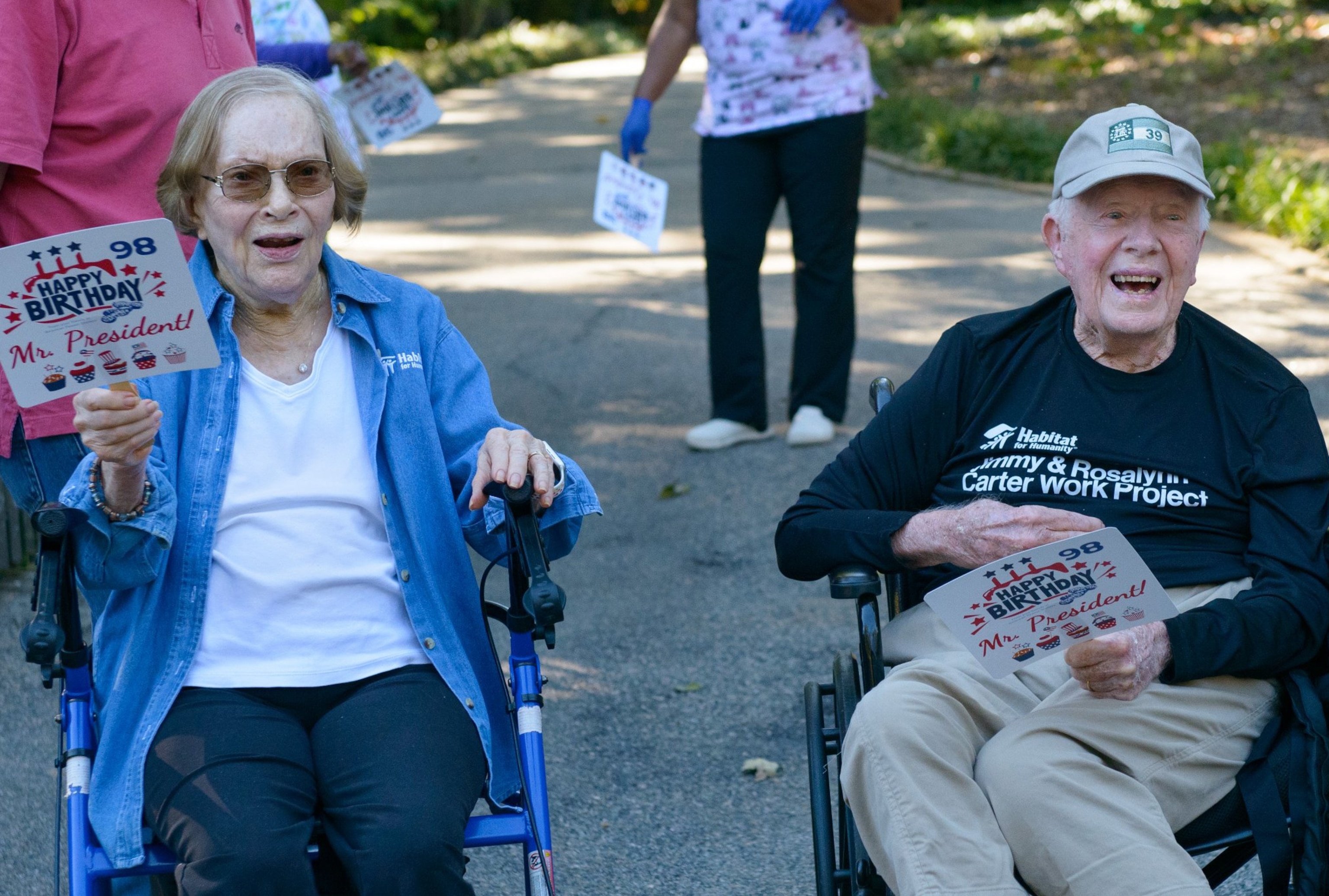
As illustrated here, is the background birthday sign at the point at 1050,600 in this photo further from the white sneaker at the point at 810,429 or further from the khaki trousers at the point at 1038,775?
the white sneaker at the point at 810,429

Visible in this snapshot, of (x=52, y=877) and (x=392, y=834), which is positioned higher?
(x=392, y=834)

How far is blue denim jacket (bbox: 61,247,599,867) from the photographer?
8.36ft

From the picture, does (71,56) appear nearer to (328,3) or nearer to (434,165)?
(434,165)

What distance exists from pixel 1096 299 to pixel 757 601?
241 cm

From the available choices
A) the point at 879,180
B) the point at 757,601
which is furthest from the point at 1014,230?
the point at 757,601

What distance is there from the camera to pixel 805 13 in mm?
5664

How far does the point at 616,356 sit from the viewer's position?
786cm

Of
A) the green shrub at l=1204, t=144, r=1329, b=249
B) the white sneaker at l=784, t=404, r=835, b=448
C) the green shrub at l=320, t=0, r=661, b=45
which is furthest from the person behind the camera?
the green shrub at l=320, t=0, r=661, b=45

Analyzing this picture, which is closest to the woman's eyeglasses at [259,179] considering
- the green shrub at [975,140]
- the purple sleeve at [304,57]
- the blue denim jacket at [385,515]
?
the blue denim jacket at [385,515]

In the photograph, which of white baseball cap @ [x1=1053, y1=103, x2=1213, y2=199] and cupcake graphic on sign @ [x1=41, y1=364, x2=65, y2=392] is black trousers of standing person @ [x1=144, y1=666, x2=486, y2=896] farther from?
white baseball cap @ [x1=1053, y1=103, x2=1213, y2=199]

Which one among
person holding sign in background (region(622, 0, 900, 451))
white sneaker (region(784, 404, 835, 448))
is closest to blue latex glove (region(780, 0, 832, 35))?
person holding sign in background (region(622, 0, 900, 451))

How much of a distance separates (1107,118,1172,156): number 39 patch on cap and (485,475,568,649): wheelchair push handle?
126 centimetres

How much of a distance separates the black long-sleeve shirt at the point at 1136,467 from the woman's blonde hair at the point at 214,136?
1.11m

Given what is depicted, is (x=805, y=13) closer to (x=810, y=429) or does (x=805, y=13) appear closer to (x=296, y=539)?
(x=810, y=429)
